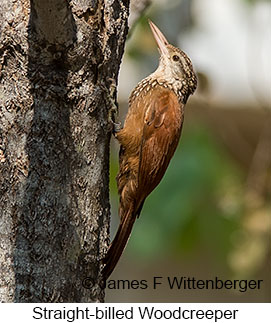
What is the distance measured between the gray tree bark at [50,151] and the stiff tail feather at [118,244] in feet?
0.25

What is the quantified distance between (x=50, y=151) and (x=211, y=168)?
2740 mm

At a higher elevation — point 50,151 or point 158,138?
point 158,138

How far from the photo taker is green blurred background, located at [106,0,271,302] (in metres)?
5.57

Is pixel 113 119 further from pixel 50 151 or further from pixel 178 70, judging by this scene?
pixel 178 70

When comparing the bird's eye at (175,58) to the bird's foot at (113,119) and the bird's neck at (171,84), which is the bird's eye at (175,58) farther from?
the bird's foot at (113,119)

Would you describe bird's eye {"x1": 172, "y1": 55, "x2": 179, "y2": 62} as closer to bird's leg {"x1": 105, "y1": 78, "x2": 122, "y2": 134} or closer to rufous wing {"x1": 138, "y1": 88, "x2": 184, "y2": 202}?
rufous wing {"x1": 138, "y1": 88, "x2": 184, "y2": 202}

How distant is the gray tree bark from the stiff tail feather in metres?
0.08

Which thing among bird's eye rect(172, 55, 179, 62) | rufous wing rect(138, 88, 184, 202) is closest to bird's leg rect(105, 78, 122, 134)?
rufous wing rect(138, 88, 184, 202)

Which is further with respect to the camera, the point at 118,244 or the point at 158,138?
the point at 158,138

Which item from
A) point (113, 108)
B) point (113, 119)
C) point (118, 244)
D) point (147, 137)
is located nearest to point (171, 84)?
point (147, 137)

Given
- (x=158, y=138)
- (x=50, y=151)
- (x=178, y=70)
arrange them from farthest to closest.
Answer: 1. (x=178, y=70)
2. (x=158, y=138)
3. (x=50, y=151)

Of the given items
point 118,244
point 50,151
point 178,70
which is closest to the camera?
point 50,151

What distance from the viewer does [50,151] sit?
322 cm

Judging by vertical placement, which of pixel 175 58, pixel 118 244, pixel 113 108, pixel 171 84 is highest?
pixel 175 58
